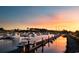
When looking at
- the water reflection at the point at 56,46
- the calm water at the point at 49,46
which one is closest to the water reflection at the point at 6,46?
the calm water at the point at 49,46

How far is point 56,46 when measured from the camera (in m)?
2.05

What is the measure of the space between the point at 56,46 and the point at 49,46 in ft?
0.27

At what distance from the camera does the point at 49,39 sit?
6.88 feet

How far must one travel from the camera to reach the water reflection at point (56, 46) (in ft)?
6.72

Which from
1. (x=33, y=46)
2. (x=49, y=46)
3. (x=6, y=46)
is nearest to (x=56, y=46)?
(x=49, y=46)

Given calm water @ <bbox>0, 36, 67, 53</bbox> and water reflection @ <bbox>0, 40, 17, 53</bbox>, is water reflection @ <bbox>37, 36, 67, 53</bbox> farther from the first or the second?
water reflection @ <bbox>0, 40, 17, 53</bbox>

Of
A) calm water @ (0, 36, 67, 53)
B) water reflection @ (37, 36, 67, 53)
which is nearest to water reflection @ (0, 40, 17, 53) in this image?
calm water @ (0, 36, 67, 53)

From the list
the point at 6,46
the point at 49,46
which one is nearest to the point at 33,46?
the point at 49,46

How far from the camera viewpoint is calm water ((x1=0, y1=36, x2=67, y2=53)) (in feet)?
6.68

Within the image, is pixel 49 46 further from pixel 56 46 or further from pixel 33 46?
pixel 33 46
